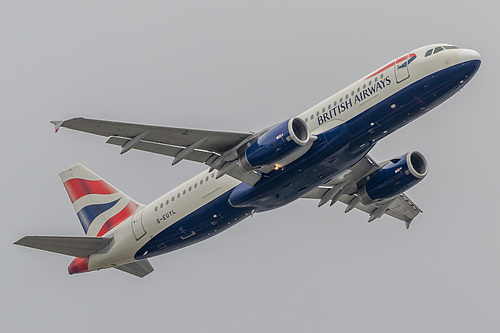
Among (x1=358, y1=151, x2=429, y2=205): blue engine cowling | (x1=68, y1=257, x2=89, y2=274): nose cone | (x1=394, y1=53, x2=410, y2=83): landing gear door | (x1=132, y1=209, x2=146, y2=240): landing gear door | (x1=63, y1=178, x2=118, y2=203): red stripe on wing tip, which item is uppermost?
(x1=63, y1=178, x2=118, y2=203): red stripe on wing tip

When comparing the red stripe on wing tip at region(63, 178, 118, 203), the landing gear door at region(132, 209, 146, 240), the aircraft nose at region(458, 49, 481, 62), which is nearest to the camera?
the aircraft nose at region(458, 49, 481, 62)

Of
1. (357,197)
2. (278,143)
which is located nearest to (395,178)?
(357,197)

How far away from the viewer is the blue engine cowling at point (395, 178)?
1572 inches

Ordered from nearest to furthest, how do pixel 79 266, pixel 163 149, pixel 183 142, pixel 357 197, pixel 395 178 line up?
pixel 183 142, pixel 163 149, pixel 395 178, pixel 79 266, pixel 357 197

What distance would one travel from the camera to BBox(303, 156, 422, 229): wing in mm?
41469

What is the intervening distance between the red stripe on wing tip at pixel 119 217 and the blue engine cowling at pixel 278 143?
35.0 feet

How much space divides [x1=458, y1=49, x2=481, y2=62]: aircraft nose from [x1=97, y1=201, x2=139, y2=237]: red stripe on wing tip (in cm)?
1931

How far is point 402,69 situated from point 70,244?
62.5 ft

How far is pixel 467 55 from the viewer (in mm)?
33938

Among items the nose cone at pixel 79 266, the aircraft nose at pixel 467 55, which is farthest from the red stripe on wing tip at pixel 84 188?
the aircraft nose at pixel 467 55

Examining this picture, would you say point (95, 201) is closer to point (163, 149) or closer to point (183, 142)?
point (163, 149)

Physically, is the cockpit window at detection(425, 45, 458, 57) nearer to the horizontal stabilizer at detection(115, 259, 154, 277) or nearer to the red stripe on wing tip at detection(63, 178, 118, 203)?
Answer: the horizontal stabilizer at detection(115, 259, 154, 277)

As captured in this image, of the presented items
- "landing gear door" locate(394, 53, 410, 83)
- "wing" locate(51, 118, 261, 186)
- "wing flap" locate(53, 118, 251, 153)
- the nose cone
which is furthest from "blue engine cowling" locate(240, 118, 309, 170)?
the nose cone

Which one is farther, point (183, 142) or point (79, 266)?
point (79, 266)
